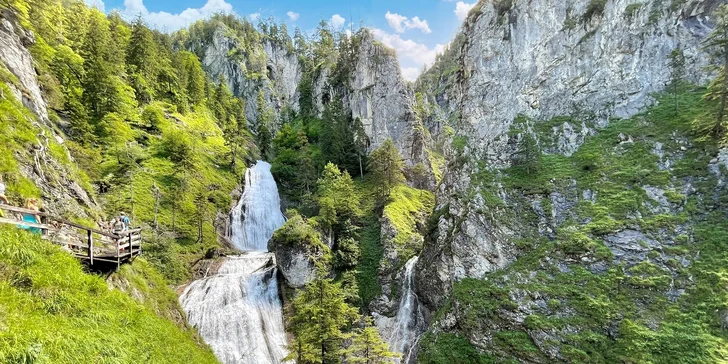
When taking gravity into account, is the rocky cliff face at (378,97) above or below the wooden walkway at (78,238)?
above

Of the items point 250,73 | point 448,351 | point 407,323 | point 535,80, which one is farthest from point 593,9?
point 250,73

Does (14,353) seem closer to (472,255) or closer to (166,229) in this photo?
(472,255)

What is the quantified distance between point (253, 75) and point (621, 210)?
292ft

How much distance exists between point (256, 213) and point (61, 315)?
117 ft

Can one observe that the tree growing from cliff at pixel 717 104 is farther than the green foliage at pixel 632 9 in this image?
No

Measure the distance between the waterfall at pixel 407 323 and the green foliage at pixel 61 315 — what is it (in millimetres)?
17788

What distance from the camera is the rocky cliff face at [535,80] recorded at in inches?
1025

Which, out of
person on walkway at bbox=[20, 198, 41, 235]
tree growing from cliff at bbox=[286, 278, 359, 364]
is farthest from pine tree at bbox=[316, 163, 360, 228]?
person on walkway at bbox=[20, 198, 41, 235]

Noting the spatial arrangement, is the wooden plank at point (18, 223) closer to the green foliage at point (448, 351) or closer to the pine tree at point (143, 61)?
the green foliage at point (448, 351)

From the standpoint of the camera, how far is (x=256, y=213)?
144 ft

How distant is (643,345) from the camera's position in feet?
52.6

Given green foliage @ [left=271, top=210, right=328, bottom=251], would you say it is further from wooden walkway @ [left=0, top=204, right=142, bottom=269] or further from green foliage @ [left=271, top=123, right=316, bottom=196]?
wooden walkway @ [left=0, top=204, right=142, bottom=269]

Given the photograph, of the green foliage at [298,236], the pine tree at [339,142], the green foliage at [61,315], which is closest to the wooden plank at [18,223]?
the green foliage at [61,315]

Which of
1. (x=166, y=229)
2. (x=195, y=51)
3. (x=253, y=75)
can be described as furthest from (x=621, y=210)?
(x=195, y=51)
